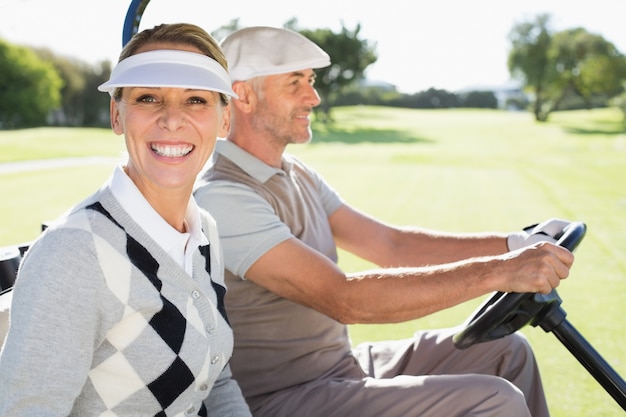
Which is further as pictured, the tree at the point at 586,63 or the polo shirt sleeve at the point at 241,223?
the tree at the point at 586,63

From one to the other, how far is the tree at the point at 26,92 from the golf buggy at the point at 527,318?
36802mm

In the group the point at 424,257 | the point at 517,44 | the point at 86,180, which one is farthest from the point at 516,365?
the point at 517,44

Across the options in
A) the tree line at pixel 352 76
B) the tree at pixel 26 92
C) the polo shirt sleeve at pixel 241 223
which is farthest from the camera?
the tree at pixel 26 92

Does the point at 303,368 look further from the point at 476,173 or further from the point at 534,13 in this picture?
the point at 534,13

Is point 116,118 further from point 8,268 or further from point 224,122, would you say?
point 8,268

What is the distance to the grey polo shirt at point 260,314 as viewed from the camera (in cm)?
171

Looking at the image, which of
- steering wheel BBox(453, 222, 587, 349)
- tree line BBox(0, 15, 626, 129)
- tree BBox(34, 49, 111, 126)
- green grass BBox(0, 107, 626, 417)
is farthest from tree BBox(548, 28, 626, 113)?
steering wheel BBox(453, 222, 587, 349)

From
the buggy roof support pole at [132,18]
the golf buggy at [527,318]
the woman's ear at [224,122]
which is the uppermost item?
the buggy roof support pole at [132,18]

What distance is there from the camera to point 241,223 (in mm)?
1712

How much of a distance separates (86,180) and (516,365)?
898 centimetres

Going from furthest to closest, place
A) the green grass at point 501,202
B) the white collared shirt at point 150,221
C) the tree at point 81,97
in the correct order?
the tree at point 81,97
the green grass at point 501,202
the white collared shirt at point 150,221

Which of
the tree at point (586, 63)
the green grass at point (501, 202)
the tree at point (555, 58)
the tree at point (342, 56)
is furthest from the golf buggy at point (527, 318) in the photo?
the tree at point (586, 63)

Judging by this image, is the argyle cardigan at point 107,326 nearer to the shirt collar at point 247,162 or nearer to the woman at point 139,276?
the woman at point 139,276

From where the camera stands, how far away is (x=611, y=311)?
3715 mm
